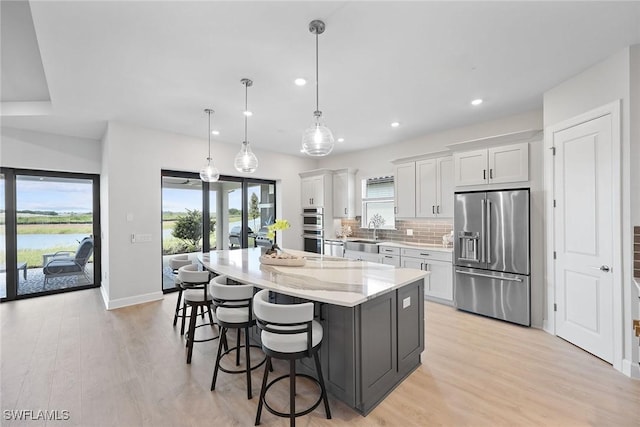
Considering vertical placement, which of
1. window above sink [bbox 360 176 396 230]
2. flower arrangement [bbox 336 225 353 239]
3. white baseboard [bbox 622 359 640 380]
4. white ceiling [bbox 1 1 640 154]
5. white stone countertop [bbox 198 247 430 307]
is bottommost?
white baseboard [bbox 622 359 640 380]

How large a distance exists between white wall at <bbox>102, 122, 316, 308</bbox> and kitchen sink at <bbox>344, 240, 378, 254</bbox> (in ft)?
10.7

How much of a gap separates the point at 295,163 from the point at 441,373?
5.36m

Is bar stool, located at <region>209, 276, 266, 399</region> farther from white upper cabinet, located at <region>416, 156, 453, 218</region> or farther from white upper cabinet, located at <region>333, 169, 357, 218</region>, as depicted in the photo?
white upper cabinet, located at <region>333, 169, 357, 218</region>

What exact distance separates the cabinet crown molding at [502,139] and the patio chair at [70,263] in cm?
668

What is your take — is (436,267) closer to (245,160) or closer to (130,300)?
(245,160)

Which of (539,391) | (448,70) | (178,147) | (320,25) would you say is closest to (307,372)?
(539,391)

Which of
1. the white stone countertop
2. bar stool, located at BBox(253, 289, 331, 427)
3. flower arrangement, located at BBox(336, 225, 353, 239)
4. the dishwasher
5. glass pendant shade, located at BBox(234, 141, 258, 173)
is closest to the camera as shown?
bar stool, located at BBox(253, 289, 331, 427)

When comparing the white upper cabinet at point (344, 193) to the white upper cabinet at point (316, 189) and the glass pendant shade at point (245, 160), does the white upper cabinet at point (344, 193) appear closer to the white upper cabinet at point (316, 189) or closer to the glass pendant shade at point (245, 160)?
the white upper cabinet at point (316, 189)

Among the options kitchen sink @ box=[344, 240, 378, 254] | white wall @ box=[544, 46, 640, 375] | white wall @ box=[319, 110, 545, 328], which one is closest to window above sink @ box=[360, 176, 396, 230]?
white wall @ box=[319, 110, 545, 328]

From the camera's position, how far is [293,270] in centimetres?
286

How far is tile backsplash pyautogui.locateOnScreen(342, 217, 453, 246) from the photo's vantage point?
504 centimetres

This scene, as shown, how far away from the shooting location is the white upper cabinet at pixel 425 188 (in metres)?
4.68

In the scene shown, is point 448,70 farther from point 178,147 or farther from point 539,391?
point 178,147

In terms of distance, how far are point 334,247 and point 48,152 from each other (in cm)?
549
